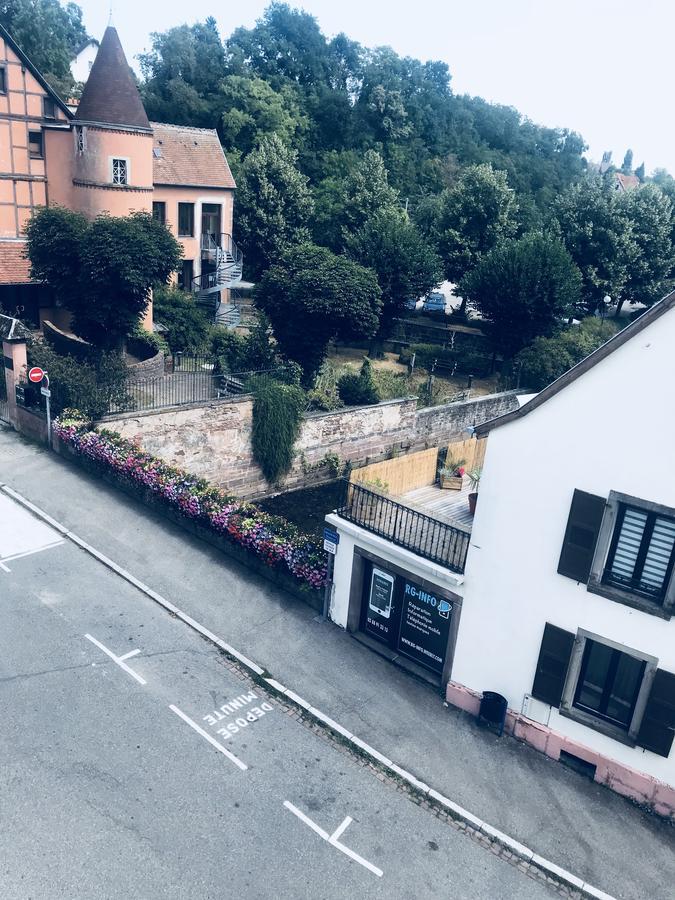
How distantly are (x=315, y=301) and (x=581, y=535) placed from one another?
18.1 meters

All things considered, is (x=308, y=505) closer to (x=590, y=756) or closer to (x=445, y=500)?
(x=445, y=500)

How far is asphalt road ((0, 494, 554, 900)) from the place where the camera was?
395 inches

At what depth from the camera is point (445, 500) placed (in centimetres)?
2039

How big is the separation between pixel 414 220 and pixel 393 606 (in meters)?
44.7

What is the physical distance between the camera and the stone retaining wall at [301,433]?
2441 centimetres

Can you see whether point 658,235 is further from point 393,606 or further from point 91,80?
point 393,606

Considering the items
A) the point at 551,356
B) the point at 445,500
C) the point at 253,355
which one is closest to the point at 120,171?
the point at 253,355

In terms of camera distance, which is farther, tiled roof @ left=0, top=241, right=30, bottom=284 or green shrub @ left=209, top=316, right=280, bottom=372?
tiled roof @ left=0, top=241, right=30, bottom=284

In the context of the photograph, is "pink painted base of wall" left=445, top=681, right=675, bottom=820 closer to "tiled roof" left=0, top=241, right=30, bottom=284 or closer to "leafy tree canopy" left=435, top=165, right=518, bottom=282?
"tiled roof" left=0, top=241, right=30, bottom=284

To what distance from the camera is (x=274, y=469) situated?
27438 mm

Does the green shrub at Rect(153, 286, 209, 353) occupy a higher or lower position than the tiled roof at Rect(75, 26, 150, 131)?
lower

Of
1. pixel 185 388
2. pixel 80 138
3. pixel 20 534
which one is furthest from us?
pixel 80 138

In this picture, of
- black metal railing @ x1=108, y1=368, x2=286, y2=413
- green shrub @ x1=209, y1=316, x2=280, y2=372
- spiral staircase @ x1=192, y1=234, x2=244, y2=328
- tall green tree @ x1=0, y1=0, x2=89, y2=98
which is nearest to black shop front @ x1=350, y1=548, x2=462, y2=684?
black metal railing @ x1=108, y1=368, x2=286, y2=413

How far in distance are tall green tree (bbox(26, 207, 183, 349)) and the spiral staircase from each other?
1242 centimetres
